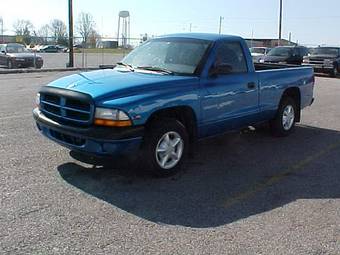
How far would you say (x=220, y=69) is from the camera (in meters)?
6.44

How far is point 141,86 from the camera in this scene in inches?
214

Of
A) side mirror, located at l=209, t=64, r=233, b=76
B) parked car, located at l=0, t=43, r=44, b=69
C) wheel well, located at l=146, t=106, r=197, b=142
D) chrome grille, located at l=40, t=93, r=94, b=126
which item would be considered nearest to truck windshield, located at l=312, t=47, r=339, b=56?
parked car, located at l=0, t=43, r=44, b=69

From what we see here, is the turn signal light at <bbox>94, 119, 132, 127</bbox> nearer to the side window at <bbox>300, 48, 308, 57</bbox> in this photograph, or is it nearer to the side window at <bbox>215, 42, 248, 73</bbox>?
the side window at <bbox>215, 42, 248, 73</bbox>

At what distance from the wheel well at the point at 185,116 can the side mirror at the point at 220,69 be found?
69cm

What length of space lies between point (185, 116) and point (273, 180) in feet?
4.63

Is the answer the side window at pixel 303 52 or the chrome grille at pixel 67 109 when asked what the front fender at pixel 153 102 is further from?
the side window at pixel 303 52

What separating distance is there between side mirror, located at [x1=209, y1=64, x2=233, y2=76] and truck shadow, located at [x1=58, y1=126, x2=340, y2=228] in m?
1.29

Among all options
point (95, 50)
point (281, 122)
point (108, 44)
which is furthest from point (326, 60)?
point (108, 44)

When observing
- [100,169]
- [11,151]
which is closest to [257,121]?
[100,169]

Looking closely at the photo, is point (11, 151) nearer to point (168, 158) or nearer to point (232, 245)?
point (168, 158)

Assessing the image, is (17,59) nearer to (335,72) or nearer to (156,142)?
(335,72)

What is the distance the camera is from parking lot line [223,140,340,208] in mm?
5084

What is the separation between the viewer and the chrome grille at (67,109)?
5.26 m

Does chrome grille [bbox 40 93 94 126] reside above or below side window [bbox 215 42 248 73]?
below
